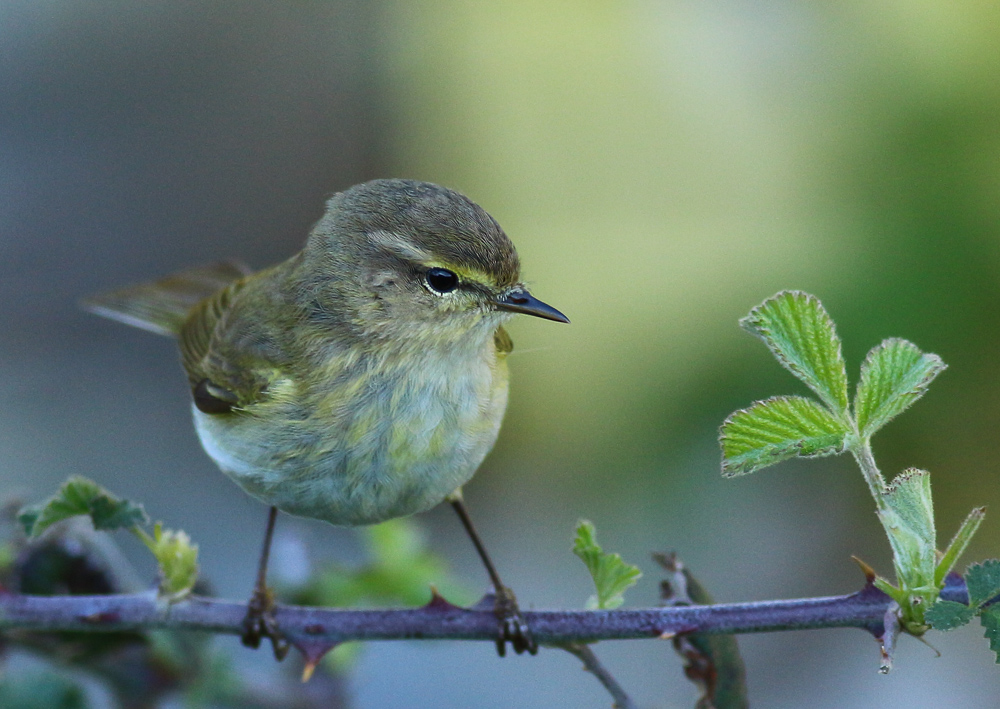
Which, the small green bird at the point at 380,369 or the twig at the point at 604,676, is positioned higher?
the small green bird at the point at 380,369

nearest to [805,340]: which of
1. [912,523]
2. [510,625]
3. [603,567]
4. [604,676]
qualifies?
[912,523]

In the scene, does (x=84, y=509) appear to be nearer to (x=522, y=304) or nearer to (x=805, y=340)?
(x=522, y=304)

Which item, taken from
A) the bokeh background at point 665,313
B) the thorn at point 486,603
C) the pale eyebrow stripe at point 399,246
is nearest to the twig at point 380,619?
the thorn at point 486,603

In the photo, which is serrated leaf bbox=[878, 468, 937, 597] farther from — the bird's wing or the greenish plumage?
the bird's wing

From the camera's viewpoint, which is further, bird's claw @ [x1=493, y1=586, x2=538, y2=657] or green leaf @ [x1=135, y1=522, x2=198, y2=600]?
bird's claw @ [x1=493, y1=586, x2=538, y2=657]

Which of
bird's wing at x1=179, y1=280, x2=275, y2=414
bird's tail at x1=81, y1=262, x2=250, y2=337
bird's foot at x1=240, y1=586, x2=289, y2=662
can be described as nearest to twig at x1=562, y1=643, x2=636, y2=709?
bird's foot at x1=240, y1=586, x2=289, y2=662

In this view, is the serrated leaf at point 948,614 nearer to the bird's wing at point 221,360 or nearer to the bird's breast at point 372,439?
the bird's breast at point 372,439

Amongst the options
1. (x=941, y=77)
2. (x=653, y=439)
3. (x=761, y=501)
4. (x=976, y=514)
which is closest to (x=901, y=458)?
(x=761, y=501)
